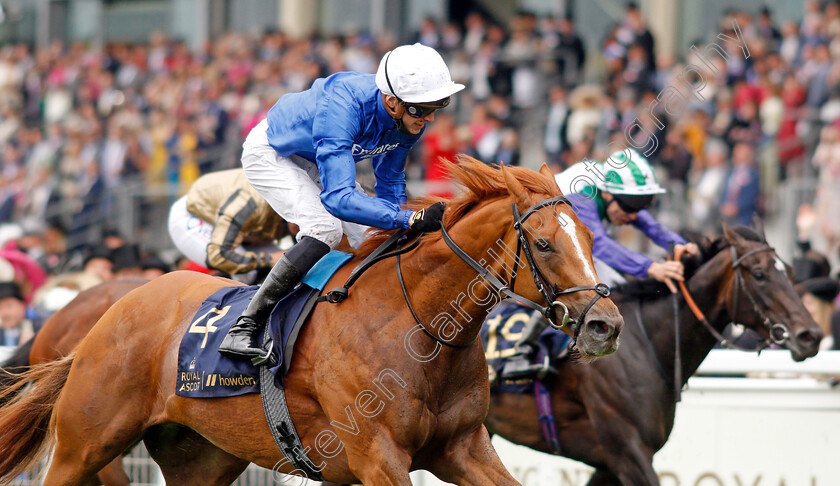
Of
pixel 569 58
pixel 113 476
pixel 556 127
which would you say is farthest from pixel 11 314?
pixel 569 58

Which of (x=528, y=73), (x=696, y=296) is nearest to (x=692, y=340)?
(x=696, y=296)

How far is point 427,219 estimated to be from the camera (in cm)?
363

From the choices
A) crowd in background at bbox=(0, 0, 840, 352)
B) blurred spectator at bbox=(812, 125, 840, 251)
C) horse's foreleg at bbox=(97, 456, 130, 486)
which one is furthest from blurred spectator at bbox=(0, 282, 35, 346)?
blurred spectator at bbox=(812, 125, 840, 251)

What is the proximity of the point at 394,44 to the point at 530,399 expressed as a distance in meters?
10.4

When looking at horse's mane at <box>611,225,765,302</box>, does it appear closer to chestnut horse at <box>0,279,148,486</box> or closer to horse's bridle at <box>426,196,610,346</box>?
horse's bridle at <box>426,196,610,346</box>

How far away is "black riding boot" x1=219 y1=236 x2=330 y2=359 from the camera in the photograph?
385 centimetres

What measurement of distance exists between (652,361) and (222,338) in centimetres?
230

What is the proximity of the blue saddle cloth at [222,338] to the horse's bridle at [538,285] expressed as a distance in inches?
23.4

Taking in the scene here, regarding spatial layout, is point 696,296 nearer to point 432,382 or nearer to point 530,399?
point 530,399

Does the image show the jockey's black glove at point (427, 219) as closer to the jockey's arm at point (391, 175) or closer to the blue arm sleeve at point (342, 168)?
the blue arm sleeve at point (342, 168)

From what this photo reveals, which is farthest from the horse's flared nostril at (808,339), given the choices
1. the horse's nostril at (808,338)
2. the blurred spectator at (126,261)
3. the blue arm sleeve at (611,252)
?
the blurred spectator at (126,261)

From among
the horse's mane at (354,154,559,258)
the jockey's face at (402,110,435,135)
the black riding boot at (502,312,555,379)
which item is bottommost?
the black riding boot at (502,312,555,379)

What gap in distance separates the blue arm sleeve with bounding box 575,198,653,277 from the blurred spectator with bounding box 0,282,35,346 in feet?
13.9

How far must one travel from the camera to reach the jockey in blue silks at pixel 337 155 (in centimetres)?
369
